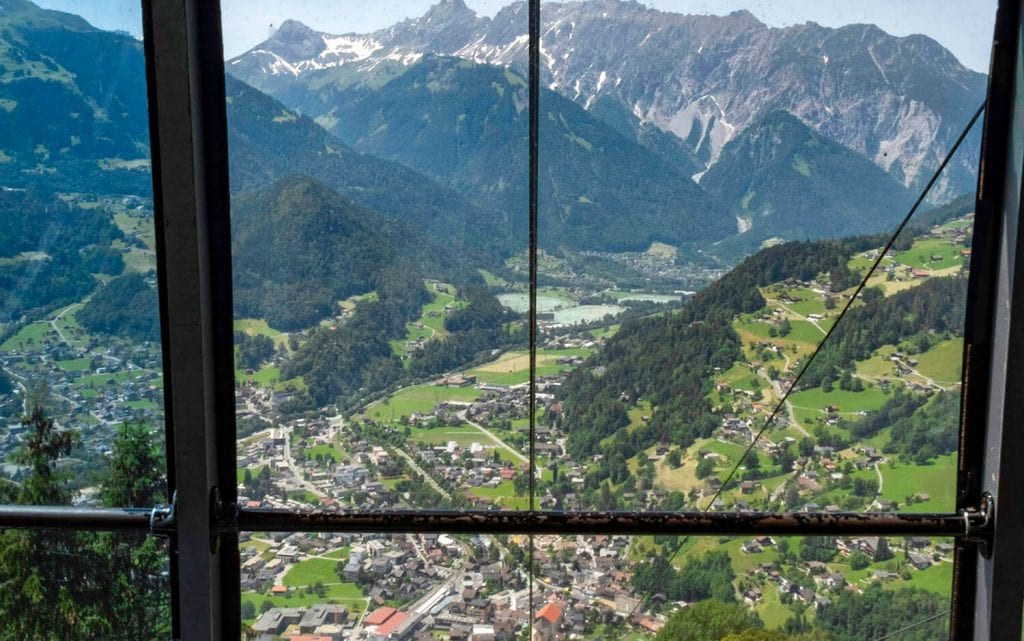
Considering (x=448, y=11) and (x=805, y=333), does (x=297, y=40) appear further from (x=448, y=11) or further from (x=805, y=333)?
(x=805, y=333)

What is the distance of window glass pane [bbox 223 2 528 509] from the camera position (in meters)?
2.54

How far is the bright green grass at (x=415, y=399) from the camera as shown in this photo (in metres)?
2.72

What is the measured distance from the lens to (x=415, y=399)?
2.76 meters

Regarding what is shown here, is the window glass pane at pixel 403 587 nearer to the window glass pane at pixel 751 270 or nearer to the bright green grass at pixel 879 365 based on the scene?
the window glass pane at pixel 751 270

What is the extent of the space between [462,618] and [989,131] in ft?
7.25

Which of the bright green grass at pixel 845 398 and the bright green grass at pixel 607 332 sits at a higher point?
the bright green grass at pixel 607 332

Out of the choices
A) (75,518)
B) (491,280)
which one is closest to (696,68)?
(491,280)

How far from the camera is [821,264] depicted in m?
2.71

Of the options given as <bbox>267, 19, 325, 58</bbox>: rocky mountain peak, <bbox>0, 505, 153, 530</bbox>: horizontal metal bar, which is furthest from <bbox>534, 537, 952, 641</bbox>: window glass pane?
<bbox>267, 19, 325, 58</bbox>: rocky mountain peak

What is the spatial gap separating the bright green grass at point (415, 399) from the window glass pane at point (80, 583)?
2.68ft

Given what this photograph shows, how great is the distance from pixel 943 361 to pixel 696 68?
1292mm

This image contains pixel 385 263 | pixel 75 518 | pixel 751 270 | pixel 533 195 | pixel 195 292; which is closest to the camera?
pixel 195 292

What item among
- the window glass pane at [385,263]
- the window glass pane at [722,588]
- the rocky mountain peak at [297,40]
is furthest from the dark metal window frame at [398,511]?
the rocky mountain peak at [297,40]

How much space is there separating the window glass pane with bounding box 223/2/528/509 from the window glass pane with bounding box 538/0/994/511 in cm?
18
